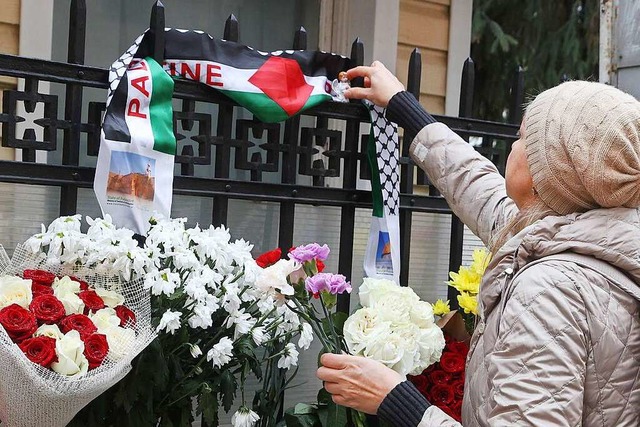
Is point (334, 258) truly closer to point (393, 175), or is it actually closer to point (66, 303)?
point (393, 175)

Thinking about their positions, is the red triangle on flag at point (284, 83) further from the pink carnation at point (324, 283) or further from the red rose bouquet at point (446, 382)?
the red rose bouquet at point (446, 382)

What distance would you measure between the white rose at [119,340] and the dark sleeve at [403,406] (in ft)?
1.92

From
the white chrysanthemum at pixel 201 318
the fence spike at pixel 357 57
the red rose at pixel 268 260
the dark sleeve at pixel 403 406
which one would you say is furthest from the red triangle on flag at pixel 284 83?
the dark sleeve at pixel 403 406

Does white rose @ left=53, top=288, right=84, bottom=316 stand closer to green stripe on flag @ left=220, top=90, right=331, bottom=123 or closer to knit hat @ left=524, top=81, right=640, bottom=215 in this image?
green stripe on flag @ left=220, top=90, right=331, bottom=123

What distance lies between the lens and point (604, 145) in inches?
73.3

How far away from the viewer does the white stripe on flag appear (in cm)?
246

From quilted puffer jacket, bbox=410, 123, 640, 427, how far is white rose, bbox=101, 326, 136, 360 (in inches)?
26.7

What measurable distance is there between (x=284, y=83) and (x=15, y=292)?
1087mm

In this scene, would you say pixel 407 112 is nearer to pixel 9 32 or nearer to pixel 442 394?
pixel 442 394

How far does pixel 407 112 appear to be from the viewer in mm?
2896

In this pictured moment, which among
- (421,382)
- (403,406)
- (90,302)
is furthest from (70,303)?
(421,382)

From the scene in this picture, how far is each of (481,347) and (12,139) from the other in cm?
130

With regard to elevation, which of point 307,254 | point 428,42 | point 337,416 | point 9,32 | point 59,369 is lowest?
point 337,416

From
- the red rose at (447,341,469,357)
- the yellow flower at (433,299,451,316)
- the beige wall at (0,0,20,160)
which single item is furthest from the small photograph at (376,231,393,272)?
the beige wall at (0,0,20,160)
